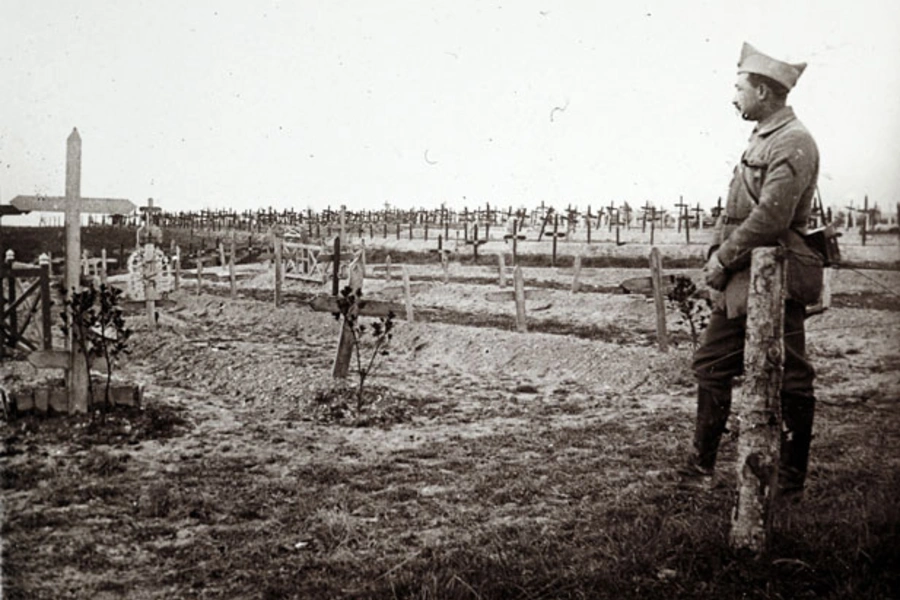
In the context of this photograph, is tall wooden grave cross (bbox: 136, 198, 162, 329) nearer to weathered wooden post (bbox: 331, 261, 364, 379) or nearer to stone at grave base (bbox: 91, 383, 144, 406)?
weathered wooden post (bbox: 331, 261, 364, 379)

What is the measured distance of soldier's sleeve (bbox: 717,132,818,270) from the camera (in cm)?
396

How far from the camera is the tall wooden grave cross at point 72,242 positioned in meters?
6.96

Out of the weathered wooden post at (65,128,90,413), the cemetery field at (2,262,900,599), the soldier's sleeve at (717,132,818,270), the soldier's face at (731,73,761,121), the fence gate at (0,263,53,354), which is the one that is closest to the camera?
the cemetery field at (2,262,900,599)

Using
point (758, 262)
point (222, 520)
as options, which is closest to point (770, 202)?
point (758, 262)

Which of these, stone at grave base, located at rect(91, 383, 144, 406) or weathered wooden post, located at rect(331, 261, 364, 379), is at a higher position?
weathered wooden post, located at rect(331, 261, 364, 379)

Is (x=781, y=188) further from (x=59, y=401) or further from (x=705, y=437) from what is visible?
(x=59, y=401)

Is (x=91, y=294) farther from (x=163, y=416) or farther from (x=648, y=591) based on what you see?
(x=648, y=591)

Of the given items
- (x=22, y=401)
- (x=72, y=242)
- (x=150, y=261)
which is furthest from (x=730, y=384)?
(x=150, y=261)

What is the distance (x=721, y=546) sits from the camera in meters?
3.33

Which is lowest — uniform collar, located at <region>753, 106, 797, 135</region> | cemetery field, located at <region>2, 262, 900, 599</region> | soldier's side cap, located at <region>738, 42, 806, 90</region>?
cemetery field, located at <region>2, 262, 900, 599</region>

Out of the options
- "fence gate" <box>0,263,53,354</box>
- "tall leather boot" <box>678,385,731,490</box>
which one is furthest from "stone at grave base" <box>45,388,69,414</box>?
"tall leather boot" <box>678,385,731,490</box>

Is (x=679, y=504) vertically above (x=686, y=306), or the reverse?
(x=686, y=306)

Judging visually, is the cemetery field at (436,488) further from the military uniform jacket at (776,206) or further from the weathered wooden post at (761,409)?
the military uniform jacket at (776,206)

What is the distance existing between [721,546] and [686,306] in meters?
7.25
